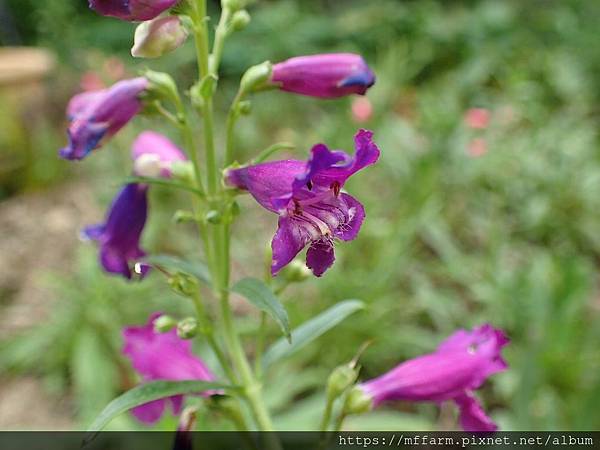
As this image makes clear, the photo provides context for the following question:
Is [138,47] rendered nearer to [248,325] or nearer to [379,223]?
[248,325]

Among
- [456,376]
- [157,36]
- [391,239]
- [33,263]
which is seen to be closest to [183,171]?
[157,36]

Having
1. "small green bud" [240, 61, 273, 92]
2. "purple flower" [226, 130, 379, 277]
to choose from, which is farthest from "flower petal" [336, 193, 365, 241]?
"small green bud" [240, 61, 273, 92]

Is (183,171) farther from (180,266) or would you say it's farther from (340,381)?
(340,381)

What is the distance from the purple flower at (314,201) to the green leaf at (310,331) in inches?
10.6

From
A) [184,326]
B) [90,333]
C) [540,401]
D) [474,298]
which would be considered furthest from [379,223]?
[184,326]

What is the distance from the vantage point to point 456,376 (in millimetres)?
860

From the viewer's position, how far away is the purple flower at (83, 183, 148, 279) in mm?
904

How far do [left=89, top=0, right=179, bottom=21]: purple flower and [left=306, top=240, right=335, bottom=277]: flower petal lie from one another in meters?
0.29

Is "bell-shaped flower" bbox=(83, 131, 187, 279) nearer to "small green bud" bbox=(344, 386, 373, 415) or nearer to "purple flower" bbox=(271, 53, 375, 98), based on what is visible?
"purple flower" bbox=(271, 53, 375, 98)

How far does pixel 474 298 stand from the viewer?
90.0 inches

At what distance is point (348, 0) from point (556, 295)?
16.8 feet

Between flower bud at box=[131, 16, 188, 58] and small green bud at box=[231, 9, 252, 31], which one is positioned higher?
flower bud at box=[131, 16, 188, 58]

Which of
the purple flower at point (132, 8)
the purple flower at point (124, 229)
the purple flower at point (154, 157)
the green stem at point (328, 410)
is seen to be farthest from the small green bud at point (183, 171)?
the green stem at point (328, 410)

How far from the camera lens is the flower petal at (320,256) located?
62cm
